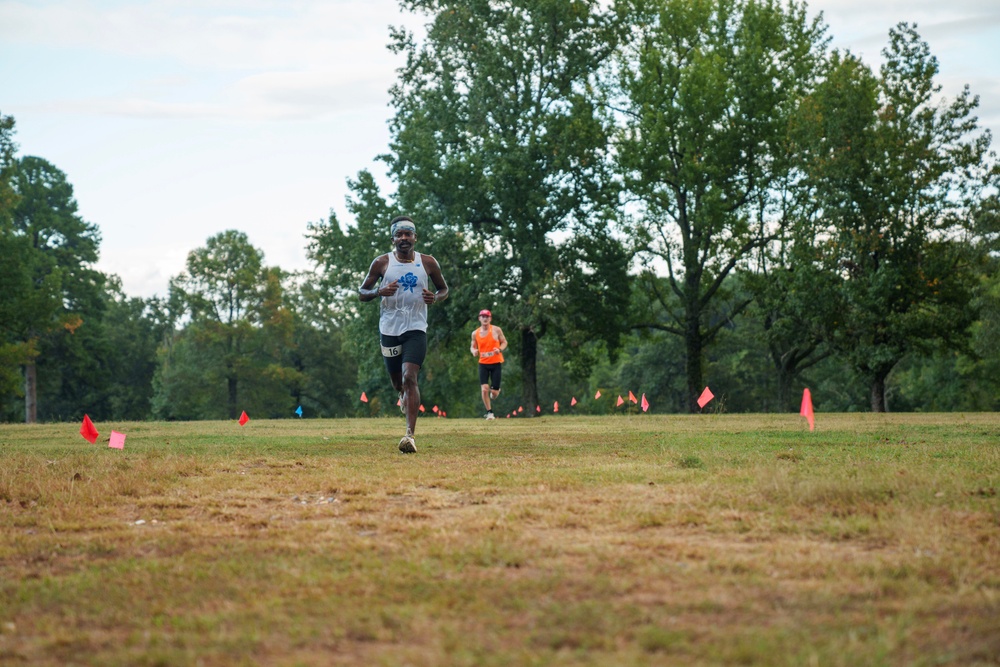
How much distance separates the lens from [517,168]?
123 ft

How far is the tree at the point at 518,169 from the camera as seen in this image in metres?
38.0

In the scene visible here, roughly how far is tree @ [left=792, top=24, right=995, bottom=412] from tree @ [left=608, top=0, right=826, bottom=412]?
3020 millimetres

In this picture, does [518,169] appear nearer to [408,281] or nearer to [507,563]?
[408,281]

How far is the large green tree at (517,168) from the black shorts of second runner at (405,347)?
78.1 ft

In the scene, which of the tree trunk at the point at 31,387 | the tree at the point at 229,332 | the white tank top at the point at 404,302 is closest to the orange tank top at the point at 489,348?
the white tank top at the point at 404,302

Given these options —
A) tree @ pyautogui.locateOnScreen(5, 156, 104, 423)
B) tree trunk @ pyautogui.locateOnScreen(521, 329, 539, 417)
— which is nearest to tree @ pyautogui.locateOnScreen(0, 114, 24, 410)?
tree @ pyautogui.locateOnScreen(5, 156, 104, 423)

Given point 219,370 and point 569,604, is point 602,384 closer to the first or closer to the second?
point 219,370

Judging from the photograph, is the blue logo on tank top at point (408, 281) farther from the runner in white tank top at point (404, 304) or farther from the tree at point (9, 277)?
the tree at point (9, 277)

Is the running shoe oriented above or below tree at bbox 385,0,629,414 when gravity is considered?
below

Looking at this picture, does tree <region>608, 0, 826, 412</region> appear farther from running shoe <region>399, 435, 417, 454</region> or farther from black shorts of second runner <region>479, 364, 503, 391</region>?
running shoe <region>399, 435, 417, 454</region>

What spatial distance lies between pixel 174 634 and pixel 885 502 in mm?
4413

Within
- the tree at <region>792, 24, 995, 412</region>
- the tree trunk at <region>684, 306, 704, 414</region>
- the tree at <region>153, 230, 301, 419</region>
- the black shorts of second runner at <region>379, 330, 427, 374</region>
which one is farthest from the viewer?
the tree at <region>153, 230, 301, 419</region>

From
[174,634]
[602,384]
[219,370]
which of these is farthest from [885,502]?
[602,384]

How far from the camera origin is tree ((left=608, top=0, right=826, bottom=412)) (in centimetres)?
4106
